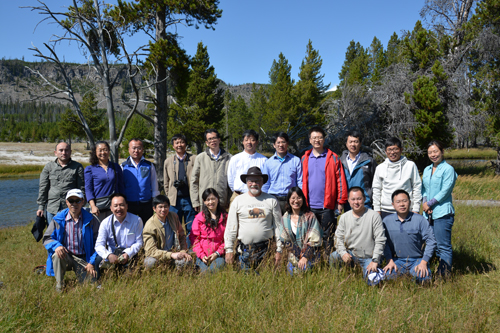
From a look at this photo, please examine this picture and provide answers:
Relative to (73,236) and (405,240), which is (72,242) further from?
(405,240)

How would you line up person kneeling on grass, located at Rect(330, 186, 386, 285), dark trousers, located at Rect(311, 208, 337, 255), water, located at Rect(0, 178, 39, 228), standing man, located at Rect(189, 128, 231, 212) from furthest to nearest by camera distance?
water, located at Rect(0, 178, 39, 228) → standing man, located at Rect(189, 128, 231, 212) → dark trousers, located at Rect(311, 208, 337, 255) → person kneeling on grass, located at Rect(330, 186, 386, 285)

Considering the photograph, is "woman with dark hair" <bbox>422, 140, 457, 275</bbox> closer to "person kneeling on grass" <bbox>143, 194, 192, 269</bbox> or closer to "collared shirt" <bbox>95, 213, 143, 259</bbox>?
"person kneeling on grass" <bbox>143, 194, 192, 269</bbox>

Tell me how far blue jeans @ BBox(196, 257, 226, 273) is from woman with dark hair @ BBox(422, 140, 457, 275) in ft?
A: 9.14

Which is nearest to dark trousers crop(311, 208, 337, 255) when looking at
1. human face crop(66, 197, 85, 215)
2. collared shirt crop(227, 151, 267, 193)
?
collared shirt crop(227, 151, 267, 193)

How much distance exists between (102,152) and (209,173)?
5.41ft

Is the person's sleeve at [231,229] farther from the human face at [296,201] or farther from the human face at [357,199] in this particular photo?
the human face at [357,199]

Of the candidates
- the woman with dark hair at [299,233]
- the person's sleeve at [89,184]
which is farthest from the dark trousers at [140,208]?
the woman with dark hair at [299,233]

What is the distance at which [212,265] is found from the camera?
12.5 feet

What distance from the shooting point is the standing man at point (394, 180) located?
4.09 meters

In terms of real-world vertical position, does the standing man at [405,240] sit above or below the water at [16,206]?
above

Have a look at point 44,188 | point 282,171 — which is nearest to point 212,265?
point 282,171

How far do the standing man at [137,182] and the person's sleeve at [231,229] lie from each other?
1677mm

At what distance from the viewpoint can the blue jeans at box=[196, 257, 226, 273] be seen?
3708 millimetres

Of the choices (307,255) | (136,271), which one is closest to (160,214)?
(136,271)
